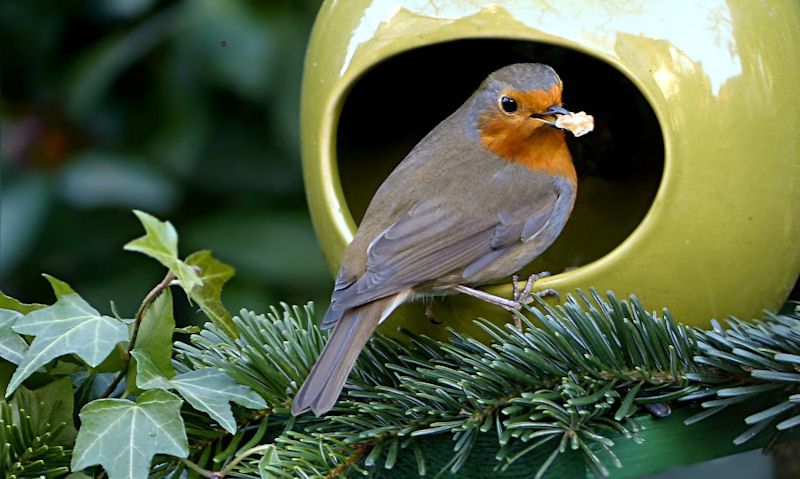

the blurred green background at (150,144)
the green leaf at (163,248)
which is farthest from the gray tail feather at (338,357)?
the blurred green background at (150,144)

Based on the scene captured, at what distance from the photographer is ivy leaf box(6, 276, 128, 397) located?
1.71 meters

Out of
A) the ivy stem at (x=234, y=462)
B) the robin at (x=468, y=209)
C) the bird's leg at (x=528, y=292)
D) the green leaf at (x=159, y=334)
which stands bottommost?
the ivy stem at (x=234, y=462)

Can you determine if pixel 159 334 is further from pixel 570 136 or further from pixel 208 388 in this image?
pixel 570 136

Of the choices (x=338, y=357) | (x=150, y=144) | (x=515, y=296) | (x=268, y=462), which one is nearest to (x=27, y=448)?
(x=268, y=462)

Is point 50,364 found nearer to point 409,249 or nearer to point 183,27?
point 409,249

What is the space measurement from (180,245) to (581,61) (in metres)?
1.41

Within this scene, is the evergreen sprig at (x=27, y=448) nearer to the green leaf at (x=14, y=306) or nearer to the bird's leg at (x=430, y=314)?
the green leaf at (x=14, y=306)

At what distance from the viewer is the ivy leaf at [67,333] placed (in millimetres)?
1714

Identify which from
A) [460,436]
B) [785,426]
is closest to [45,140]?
[460,436]

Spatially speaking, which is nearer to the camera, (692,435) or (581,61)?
(692,435)

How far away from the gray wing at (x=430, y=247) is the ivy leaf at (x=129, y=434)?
32 cm

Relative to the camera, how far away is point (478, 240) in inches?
79.0

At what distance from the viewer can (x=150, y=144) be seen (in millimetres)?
3471

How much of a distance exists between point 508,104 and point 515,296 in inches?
14.1
